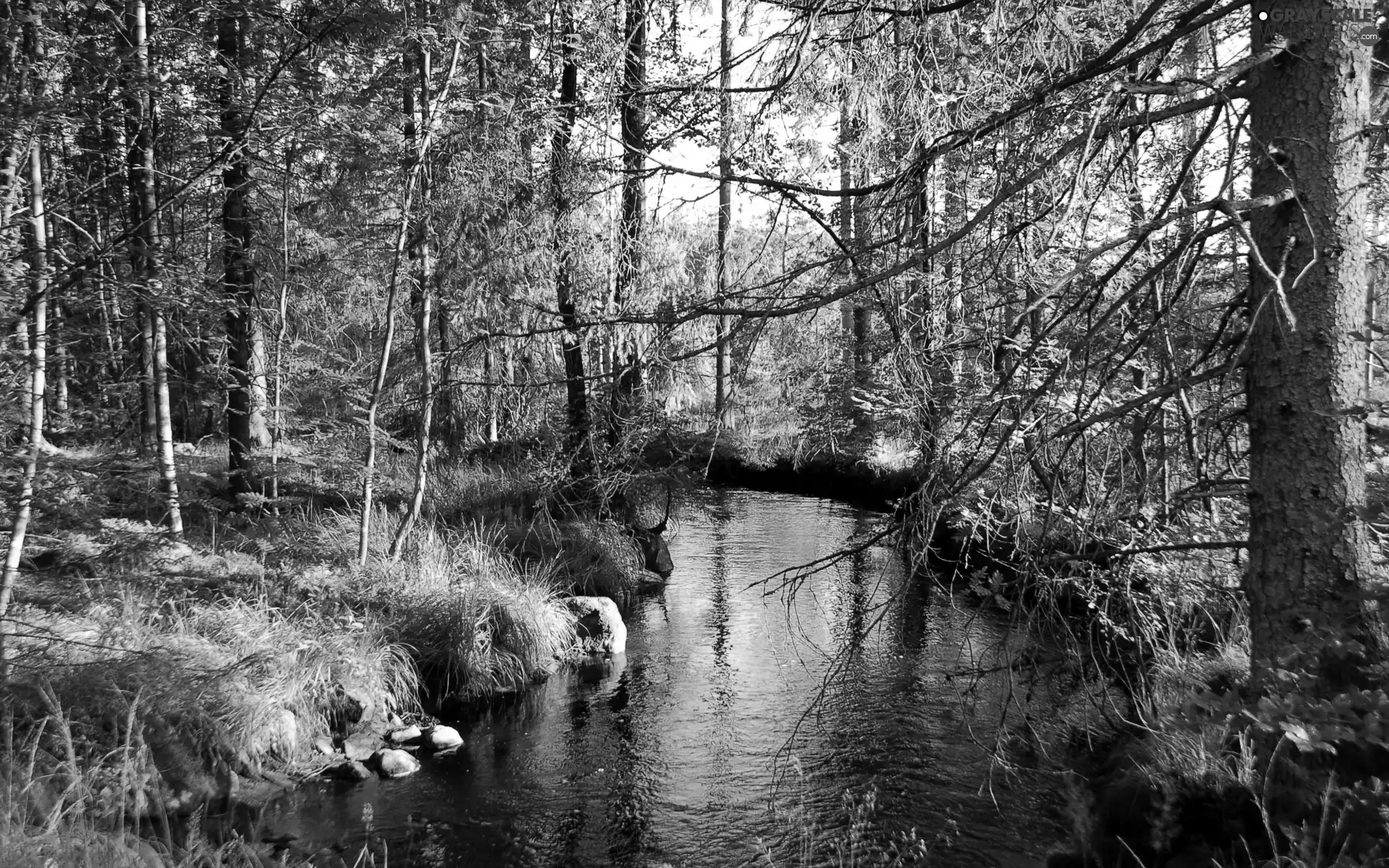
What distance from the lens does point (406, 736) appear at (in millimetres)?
6473

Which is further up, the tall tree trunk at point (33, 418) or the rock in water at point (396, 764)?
the tall tree trunk at point (33, 418)

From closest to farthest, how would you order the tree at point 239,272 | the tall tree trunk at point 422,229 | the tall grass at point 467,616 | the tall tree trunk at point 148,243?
the tall tree trunk at point 148,243 → the tall grass at point 467,616 → the tall tree trunk at point 422,229 → the tree at point 239,272

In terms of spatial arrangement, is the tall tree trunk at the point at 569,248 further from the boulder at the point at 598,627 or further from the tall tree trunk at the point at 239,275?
the tall tree trunk at the point at 239,275

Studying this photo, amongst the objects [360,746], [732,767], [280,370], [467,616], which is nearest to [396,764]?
[360,746]

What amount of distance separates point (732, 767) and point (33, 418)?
4719 mm

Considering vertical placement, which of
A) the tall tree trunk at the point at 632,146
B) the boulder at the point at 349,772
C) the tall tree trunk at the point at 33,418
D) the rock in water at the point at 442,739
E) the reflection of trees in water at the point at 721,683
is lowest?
the boulder at the point at 349,772

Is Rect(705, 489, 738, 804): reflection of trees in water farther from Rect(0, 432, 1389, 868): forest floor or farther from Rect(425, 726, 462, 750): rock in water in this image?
Rect(425, 726, 462, 750): rock in water

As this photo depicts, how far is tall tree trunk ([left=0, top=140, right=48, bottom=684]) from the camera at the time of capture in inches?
170

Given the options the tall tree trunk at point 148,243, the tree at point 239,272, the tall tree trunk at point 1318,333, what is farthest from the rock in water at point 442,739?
the tall tree trunk at point 1318,333

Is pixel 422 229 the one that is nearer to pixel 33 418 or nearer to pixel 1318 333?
pixel 33 418

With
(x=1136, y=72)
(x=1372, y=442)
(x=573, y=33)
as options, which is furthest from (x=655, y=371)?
(x=1372, y=442)

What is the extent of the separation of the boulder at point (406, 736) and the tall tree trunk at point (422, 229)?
2.36 meters

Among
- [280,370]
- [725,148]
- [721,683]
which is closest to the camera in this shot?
[725,148]

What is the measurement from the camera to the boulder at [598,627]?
852 cm
